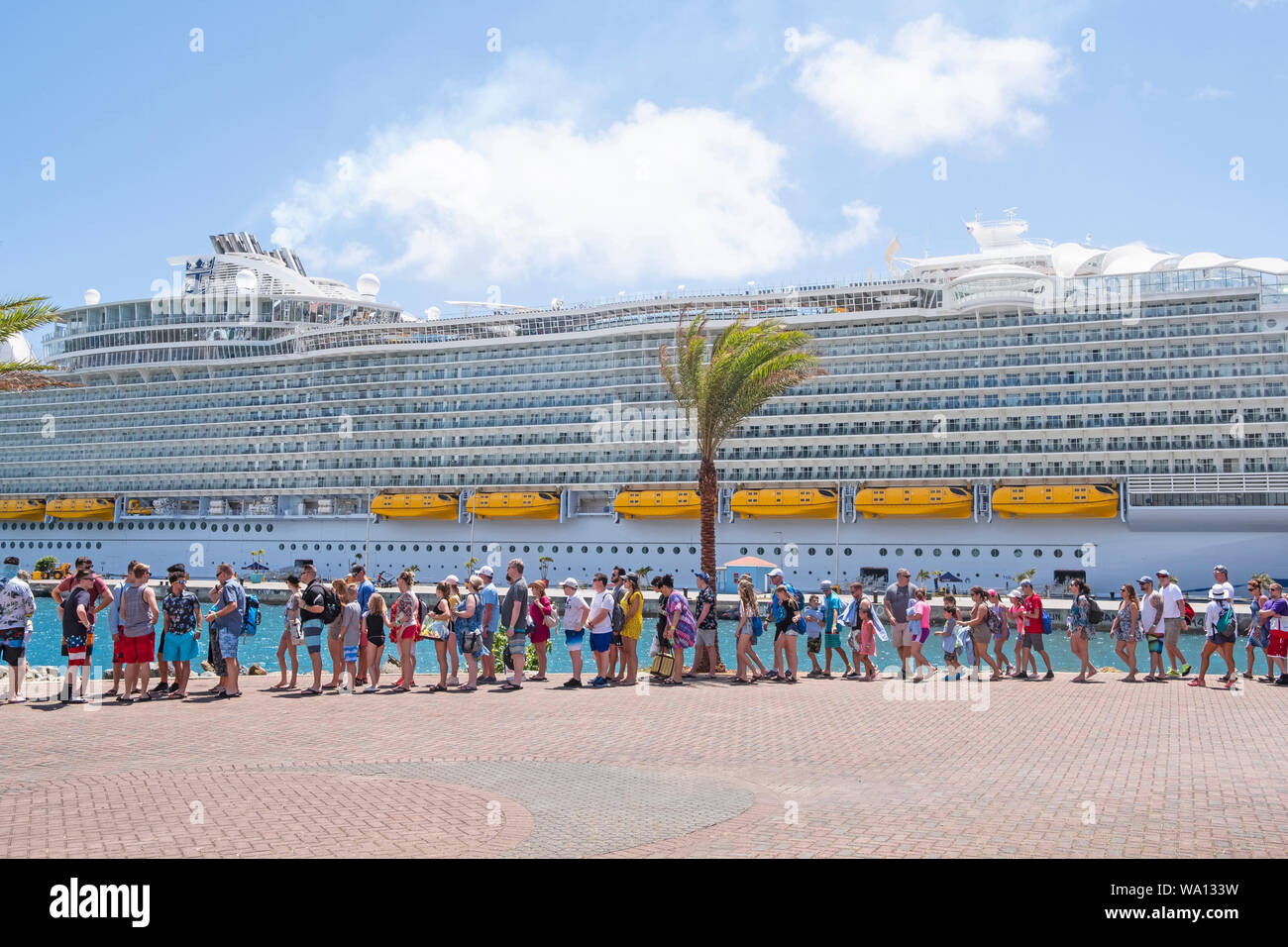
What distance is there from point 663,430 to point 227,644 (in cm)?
4206

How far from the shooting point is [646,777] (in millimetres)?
8109

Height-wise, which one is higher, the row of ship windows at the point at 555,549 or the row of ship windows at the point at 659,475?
the row of ship windows at the point at 659,475

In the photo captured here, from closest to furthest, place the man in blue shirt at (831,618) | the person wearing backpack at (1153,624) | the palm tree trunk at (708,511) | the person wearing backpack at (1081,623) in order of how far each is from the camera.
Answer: the person wearing backpack at (1153,624), the person wearing backpack at (1081,623), the man in blue shirt at (831,618), the palm tree trunk at (708,511)

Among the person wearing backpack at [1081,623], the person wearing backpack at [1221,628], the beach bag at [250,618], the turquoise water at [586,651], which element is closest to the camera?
the beach bag at [250,618]

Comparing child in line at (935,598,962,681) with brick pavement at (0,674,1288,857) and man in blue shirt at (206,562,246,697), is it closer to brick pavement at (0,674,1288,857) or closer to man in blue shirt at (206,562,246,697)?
brick pavement at (0,674,1288,857)

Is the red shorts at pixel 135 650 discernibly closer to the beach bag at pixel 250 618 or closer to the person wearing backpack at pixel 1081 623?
the beach bag at pixel 250 618

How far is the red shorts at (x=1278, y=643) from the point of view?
14.1 m

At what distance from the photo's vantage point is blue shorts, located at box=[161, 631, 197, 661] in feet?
40.6

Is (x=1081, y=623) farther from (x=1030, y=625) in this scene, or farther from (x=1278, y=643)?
(x=1278, y=643)

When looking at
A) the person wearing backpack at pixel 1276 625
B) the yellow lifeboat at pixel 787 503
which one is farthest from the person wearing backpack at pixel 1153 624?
the yellow lifeboat at pixel 787 503

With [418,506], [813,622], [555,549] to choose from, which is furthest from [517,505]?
[813,622]

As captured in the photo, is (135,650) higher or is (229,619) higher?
(229,619)

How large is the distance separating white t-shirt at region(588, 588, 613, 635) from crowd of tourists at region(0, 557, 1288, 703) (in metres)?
0.02

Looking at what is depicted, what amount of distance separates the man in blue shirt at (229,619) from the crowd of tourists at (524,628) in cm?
2
